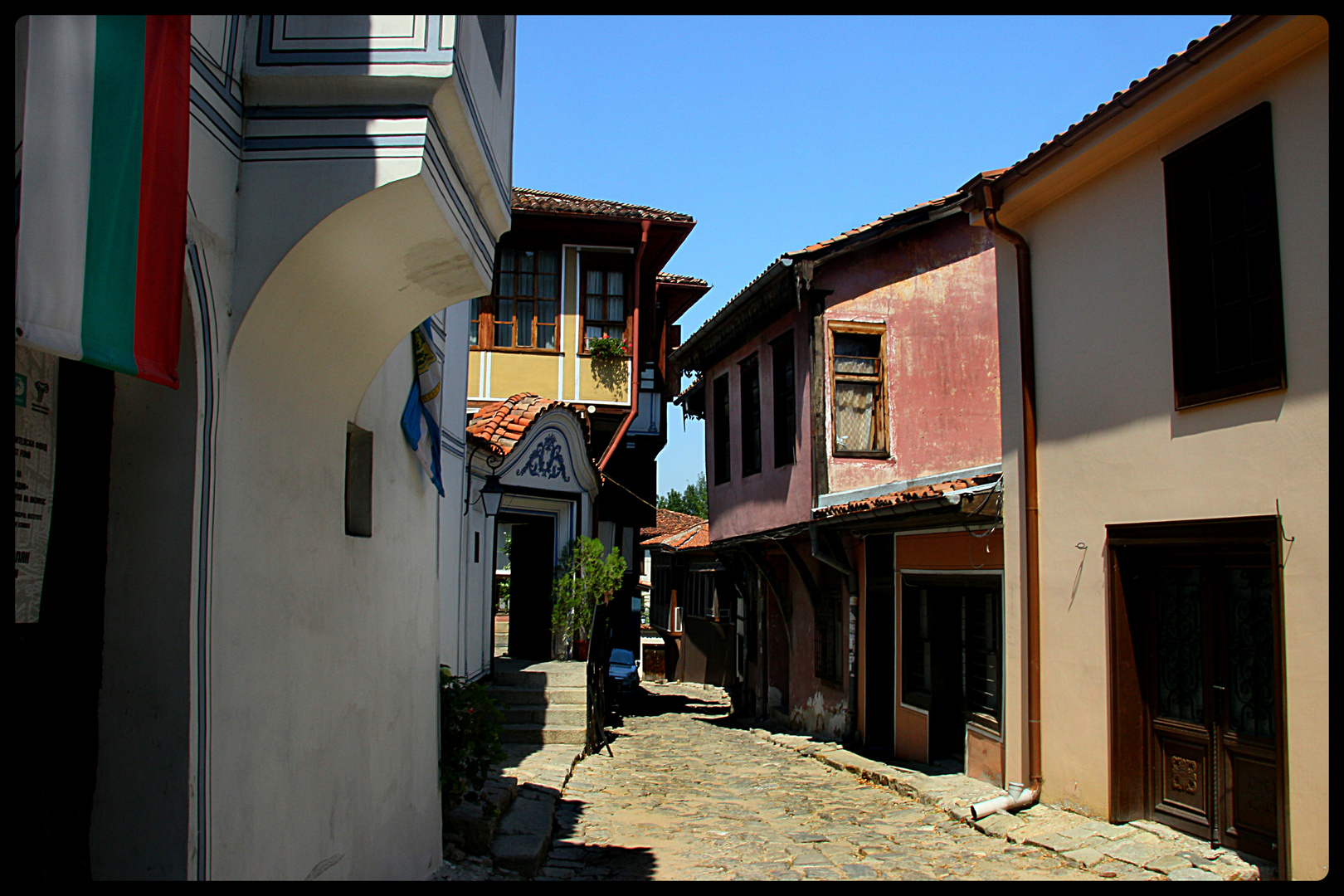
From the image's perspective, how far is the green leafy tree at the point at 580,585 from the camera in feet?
43.2

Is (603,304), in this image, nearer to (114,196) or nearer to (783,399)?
(783,399)

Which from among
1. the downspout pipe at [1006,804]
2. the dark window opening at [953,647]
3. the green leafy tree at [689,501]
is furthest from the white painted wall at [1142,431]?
the green leafy tree at [689,501]

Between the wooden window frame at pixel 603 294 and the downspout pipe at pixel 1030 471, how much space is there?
28.3ft

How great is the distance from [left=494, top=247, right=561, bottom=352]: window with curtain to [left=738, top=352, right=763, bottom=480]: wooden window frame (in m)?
3.06

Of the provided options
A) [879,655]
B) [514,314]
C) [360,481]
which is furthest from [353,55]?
[514,314]

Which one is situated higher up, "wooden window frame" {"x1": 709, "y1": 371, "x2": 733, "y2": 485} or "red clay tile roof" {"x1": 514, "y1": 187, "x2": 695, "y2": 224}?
"red clay tile roof" {"x1": 514, "y1": 187, "x2": 695, "y2": 224}

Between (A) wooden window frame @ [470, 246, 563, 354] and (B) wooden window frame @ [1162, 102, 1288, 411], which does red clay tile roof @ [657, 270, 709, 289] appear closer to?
(A) wooden window frame @ [470, 246, 563, 354]

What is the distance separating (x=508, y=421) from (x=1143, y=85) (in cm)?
760

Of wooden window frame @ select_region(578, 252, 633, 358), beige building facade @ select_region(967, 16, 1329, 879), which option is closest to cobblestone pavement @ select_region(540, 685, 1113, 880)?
beige building facade @ select_region(967, 16, 1329, 879)

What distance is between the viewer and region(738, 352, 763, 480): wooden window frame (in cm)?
1593

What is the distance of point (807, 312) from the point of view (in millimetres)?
13555

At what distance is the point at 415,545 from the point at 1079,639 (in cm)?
489

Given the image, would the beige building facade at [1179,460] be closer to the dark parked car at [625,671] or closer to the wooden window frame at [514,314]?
the wooden window frame at [514,314]
